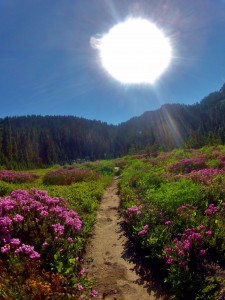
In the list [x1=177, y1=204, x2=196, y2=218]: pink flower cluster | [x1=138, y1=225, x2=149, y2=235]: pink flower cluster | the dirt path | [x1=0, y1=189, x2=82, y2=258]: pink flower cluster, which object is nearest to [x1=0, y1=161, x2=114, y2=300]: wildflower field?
[x1=0, y1=189, x2=82, y2=258]: pink flower cluster

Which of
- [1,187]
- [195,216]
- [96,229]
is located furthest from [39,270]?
[1,187]

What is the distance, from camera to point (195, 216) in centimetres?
883

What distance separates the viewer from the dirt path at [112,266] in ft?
21.3

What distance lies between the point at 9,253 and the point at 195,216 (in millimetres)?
5373

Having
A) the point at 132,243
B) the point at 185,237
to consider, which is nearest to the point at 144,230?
the point at 132,243

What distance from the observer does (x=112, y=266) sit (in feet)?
25.2

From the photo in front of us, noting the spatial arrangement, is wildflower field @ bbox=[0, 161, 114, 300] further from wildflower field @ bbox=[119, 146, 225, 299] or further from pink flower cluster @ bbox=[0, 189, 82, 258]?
wildflower field @ bbox=[119, 146, 225, 299]

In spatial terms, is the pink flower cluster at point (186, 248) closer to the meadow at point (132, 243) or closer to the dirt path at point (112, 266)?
the meadow at point (132, 243)

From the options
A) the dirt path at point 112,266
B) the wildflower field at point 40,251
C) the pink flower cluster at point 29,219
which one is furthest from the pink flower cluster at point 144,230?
the pink flower cluster at point 29,219

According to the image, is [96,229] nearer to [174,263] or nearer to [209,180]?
[174,263]

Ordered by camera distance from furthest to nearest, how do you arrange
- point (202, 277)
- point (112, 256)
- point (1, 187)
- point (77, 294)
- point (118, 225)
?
1. point (1, 187)
2. point (118, 225)
3. point (112, 256)
4. point (202, 277)
5. point (77, 294)

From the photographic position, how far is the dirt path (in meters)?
6.48

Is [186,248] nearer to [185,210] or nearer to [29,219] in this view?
[185,210]

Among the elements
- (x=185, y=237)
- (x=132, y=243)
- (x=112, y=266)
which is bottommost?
(x=112, y=266)
